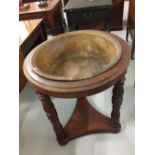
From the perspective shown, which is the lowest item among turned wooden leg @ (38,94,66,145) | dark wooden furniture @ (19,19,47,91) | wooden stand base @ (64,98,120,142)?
wooden stand base @ (64,98,120,142)

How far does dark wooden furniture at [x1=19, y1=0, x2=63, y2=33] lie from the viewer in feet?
7.76

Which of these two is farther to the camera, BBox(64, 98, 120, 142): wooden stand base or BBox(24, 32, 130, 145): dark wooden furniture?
BBox(64, 98, 120, 142): wooden stand base

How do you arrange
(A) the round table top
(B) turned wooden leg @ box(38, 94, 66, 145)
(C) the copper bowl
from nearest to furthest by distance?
(A) the round table top < (B) turned wooden leg @ box(38, 94, 66, 145) < (C) the copper bowl

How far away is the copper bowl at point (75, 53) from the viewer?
48.1 inches

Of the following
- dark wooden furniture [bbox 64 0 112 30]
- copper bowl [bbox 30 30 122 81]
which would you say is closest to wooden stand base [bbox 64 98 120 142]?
copper bowl [bbox 30 30 122 81]

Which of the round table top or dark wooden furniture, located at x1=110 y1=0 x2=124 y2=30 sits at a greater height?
the round table top

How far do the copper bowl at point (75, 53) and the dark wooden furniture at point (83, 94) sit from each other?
3.7 inches

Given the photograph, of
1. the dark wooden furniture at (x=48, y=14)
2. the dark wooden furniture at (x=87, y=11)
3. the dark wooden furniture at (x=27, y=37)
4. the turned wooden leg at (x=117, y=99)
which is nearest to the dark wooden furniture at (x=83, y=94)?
the turned wooden leg at (x=117, y=99)

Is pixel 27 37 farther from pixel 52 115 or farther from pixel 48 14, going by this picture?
pixel 52 115

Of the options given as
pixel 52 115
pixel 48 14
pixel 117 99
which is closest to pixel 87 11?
pixel 48 14

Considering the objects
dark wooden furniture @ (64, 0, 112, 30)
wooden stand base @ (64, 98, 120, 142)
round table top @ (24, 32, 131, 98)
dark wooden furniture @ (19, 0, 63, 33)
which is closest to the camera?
round table top @ (24, 32, 131, 98)

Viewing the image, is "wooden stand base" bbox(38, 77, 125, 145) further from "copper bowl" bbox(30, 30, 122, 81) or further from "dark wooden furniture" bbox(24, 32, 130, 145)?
"copper bowl" bbox(30, 30, 122, 81)
